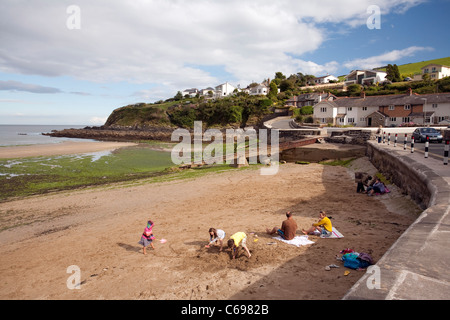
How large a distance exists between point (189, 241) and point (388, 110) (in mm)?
48683

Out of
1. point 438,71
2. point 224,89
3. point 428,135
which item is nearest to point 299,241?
point 428,135

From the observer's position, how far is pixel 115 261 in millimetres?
7922

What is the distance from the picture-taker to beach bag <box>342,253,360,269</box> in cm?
616

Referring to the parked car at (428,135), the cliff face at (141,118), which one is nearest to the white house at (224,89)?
the cliff face at (141,118)

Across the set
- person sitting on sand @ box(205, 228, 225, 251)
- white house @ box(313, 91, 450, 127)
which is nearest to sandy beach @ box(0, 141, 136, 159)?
person sitting on sand @ box(205, 228, 225, 251)

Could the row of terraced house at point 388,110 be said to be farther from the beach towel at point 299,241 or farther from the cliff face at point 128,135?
the beach towel at point 299,241

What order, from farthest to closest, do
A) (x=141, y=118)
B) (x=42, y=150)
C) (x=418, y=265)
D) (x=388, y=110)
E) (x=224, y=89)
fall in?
1. (x=224, y=89)
2. (x=141, y=118)
3. (x=388, y=110)
4. (x=42, y=150)
5. (x=418, y=265)

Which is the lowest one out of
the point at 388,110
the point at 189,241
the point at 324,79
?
the point at 189,241

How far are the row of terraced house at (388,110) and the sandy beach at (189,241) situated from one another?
34.8 m

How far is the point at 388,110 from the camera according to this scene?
4612 centimetres

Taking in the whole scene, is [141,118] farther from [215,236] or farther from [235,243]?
[235,243]

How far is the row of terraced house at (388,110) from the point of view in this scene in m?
42.9

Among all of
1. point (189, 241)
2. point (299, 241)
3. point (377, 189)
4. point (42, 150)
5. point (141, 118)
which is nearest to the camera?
point (299, 241)
